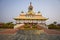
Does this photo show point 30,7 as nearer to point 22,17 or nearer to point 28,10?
point 28,10

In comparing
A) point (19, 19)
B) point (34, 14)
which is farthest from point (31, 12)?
point (19, 19)

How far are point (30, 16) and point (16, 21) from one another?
8.32 feet

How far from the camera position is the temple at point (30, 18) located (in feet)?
72.3

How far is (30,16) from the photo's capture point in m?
22.8

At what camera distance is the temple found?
22047 mm

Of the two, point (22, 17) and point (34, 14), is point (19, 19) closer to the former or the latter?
point (22, 17)

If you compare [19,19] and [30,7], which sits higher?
[30,7]

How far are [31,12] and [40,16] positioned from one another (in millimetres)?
1702

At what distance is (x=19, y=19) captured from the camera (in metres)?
22.2

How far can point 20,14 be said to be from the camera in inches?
915

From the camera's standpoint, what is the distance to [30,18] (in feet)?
72.7

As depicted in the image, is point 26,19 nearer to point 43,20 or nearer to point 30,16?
point 30,16

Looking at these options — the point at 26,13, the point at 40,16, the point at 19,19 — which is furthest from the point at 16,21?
the point at 40,16

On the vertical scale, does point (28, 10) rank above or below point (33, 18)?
above
